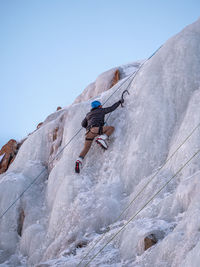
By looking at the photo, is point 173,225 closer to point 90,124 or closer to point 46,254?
point 46,254

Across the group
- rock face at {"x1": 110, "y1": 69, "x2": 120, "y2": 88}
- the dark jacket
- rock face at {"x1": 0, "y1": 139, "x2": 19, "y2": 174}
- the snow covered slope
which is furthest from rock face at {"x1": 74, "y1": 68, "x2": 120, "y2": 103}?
the dark jacket

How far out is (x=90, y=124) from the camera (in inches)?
372

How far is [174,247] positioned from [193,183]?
5.44ft

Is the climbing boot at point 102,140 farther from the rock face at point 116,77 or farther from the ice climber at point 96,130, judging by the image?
the rock face at point 116,77

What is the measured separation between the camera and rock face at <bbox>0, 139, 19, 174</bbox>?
47.5 feet

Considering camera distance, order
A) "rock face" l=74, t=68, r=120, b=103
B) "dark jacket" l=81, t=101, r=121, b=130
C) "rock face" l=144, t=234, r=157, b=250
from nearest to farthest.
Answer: "rock face" l=144, t=234, r=157, b=250, "dark jacket" l=81, t=101, r=121, b=130, "rock face" l=74, t=68, r=120, b=103

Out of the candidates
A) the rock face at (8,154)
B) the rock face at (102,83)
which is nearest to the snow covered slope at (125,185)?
the rock face at (8,154)

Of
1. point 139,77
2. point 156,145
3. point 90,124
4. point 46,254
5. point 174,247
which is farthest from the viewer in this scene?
point 139,77

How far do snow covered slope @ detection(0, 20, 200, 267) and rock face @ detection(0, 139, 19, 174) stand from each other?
2851 mm

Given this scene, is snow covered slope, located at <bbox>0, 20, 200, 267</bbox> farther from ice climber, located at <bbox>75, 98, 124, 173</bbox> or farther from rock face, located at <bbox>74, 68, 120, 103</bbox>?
rock face, located at <bbox>74, 68, 120, 103</bbox>

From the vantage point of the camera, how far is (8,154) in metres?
15.0

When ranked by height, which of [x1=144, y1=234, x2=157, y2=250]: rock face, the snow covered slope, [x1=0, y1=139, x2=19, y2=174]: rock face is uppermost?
[x1=0, y1=139, x2=19, y2=174]: rock face

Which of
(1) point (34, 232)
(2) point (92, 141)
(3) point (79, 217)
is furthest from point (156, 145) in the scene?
(1) point (34, 232)

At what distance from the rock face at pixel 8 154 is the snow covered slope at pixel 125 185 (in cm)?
285
